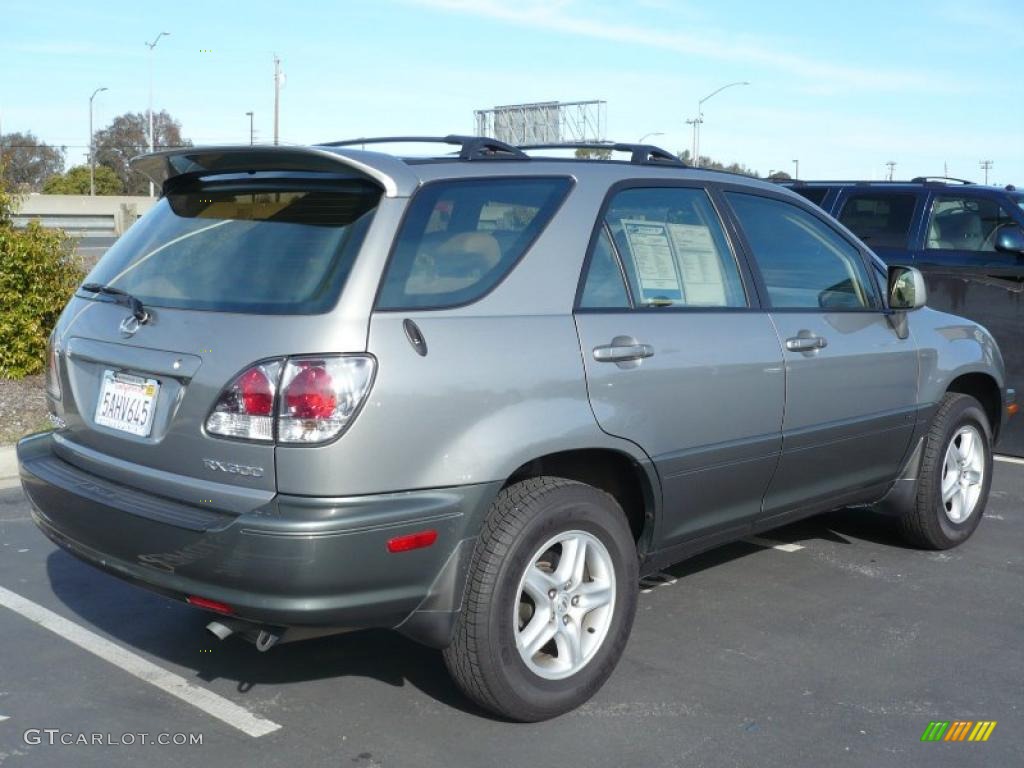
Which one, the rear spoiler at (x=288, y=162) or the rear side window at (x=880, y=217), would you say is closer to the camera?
the rear spoiler at (x=288, y=162)

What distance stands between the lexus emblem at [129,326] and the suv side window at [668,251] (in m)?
1.44

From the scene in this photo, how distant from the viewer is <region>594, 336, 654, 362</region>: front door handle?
381cm

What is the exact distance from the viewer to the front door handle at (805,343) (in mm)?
4594

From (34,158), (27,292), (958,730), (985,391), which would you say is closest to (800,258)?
(985,391)

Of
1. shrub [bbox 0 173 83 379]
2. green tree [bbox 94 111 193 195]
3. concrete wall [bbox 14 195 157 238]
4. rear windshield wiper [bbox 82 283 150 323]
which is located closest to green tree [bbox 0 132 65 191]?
green tree [bbox 94 111 193 195]

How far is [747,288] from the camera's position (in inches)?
178

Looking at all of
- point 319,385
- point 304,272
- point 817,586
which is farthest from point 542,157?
point 817,586

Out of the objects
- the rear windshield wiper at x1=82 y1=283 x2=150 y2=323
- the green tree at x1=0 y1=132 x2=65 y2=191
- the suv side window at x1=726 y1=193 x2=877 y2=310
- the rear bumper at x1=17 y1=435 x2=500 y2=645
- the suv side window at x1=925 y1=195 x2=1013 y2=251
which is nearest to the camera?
the rear bumper at x1=17 y1=435 x2=500 y2=645

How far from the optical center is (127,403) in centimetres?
359

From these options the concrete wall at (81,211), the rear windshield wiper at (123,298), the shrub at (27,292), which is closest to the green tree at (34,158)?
the concrete wall at (81,211)

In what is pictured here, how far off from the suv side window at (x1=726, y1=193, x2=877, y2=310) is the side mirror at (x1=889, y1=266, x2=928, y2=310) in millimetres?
103

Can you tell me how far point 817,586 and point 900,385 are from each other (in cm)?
98

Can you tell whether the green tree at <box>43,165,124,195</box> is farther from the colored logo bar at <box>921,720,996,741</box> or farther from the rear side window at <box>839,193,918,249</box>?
the colored logo bar at <box>921,720,996,741</box>

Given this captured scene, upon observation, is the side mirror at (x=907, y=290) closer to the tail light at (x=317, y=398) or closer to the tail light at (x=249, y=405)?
the tail light at (x=317, y=398)
